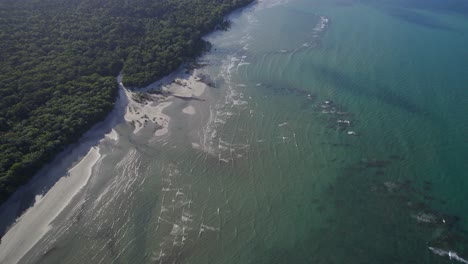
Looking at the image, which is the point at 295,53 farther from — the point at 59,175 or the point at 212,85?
the point at 59,175

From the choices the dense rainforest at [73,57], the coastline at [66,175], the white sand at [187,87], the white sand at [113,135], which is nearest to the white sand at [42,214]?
the coastline at [66,175]

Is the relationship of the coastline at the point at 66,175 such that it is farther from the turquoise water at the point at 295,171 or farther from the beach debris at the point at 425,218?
the beach debris at the point at 425,218

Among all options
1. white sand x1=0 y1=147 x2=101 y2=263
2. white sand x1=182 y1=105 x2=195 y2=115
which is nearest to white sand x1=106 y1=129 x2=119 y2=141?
white sand x1=0 y1=147 x2=101 y2=263

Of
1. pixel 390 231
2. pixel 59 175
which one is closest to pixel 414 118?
pixel 390 231

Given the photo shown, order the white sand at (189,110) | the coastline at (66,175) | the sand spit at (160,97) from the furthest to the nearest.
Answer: the white sand at (189,110) < the sand spit at (160,97) < the coastline at (66,175)

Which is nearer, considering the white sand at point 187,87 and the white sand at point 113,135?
the white sand at point 113,135

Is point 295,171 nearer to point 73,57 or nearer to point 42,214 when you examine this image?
point 42,214

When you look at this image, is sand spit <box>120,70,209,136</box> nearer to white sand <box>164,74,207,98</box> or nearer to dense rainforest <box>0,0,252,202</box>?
white sand <box>164,74,207,98</box>

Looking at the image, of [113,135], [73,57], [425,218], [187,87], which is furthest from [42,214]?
[425,218]
